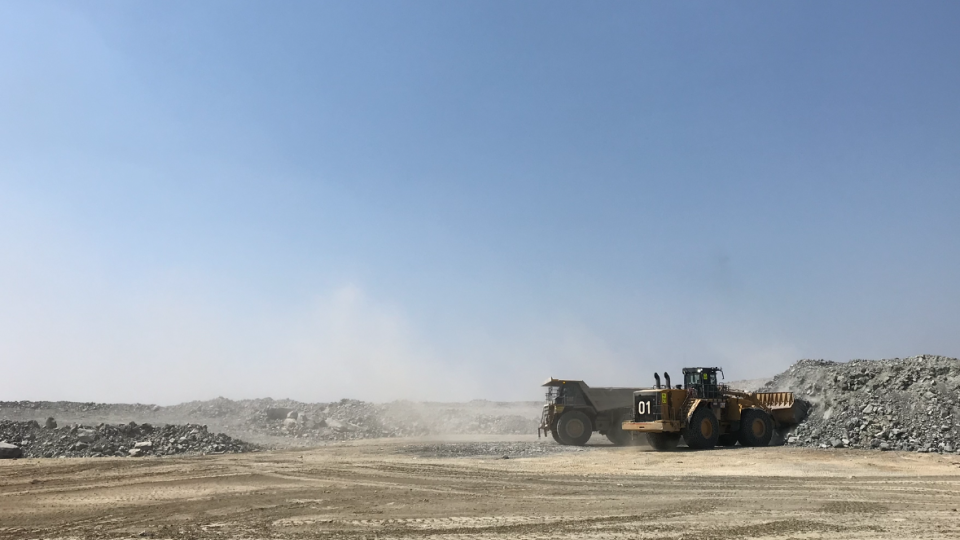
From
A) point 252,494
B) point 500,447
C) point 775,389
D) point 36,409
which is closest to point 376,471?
point 252,494

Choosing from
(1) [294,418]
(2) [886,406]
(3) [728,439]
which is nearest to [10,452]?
(1) [294,418]

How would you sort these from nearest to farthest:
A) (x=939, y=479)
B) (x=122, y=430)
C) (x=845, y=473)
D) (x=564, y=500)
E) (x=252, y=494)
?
Answer: (x=564, y=500), (x=252, y=494), (x=939, y=479), (x=845, y=473), (x=122, y=430)

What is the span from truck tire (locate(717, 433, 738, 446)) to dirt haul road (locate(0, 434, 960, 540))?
3.45 meters

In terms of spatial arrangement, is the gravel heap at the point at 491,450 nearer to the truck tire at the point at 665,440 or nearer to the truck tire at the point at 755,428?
the truck tire at the point at 665,440

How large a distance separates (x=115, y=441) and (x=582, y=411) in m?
17.4

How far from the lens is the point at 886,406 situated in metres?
22.7

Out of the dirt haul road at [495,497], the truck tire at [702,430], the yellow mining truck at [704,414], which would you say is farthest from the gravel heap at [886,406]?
the truck tire at [702,430]

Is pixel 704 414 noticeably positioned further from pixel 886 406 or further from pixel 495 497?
pixel 495 497

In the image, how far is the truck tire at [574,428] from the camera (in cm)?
2748

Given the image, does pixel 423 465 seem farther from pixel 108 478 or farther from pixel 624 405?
pixel 624 405

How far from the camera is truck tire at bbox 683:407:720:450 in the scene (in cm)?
2268

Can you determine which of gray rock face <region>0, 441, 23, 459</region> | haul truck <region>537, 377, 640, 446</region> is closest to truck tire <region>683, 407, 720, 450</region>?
haul truck <region>537, 377, 640, 446</region>

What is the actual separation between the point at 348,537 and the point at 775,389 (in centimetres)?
2560

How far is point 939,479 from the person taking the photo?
49.0 feet
